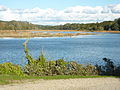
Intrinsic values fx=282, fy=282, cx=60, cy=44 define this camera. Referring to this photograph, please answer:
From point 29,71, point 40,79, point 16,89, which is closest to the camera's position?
point 16,89

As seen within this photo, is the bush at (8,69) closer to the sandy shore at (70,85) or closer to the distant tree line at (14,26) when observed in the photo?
the sandy shore at (70,85)

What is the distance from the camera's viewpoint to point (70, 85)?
12.5m

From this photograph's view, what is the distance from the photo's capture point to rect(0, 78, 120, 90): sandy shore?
12.0 m

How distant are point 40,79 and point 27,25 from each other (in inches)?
6145

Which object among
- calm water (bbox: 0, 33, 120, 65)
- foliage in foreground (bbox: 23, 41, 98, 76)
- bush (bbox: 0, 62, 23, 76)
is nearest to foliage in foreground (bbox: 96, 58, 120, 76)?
foliage in foreground (bbox: 23, 41, 98, 76)

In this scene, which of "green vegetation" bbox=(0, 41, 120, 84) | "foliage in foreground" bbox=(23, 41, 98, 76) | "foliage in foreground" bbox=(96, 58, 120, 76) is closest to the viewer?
"green vegetation" bbox=(0, 41, 120, 84)

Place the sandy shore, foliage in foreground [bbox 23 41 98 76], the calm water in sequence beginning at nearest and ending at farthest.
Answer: the sandy shore → foliage in foreground [bbox 23 41 98 76] → the calm water

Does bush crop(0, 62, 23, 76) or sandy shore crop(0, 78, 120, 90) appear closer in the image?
sandy shore crop(0, 78, 120, 90)

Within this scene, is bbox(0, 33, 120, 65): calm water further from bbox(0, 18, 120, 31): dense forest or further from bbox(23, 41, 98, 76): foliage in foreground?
bbox(0, 18, 120, 31): dense forest

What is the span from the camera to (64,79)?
552 inches

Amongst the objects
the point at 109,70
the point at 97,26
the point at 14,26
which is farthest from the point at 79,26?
the point at 109,70

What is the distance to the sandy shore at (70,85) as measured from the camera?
1196cm

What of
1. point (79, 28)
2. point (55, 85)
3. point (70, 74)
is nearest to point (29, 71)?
point (70, 74)

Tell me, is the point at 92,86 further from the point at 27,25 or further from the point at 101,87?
the point at 27,25
